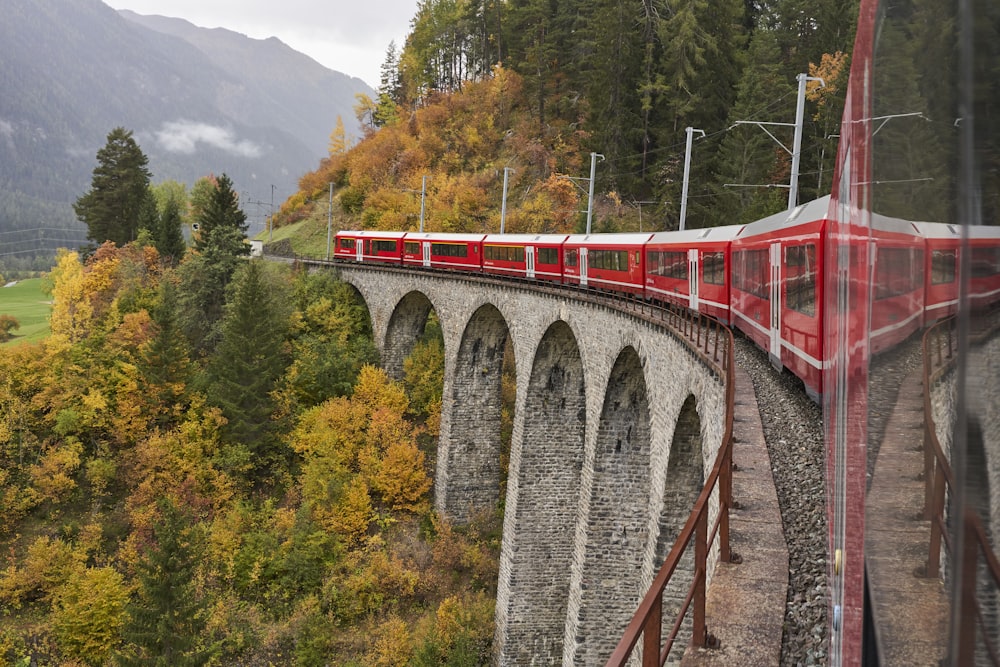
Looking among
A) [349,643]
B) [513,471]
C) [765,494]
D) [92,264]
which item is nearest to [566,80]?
[92,264]

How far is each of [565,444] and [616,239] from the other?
22.5ft

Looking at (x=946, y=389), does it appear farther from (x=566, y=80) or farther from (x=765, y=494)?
(x=566, y=80)

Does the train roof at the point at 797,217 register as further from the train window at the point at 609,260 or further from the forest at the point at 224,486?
the forest at the point at 224,486

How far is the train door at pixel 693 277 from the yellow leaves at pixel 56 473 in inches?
1052

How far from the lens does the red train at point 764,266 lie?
119 centimetres

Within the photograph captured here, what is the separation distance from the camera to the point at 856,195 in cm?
210

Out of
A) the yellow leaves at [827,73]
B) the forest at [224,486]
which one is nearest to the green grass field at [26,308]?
the forest at [224,486]

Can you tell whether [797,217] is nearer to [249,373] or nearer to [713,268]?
[713,268]

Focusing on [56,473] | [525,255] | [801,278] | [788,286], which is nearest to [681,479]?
[788,286]

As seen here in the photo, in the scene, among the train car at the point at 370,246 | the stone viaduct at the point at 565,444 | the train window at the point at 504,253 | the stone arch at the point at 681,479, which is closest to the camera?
the stone arch at the point at 681,479

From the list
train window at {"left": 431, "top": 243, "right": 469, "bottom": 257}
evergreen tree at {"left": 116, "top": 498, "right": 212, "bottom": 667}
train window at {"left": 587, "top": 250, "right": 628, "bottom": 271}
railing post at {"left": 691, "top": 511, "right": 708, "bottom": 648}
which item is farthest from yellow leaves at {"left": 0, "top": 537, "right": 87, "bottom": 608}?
railing post at {"left": 691, "top": 511, "right": 708, "bottom": 648}

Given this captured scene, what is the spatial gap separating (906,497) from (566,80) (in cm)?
6230

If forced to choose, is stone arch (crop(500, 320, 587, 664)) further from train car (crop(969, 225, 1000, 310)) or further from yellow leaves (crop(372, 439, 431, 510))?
train car (crop(969, 225, 1000, 310))

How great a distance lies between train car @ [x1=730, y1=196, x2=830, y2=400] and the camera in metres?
9.64
